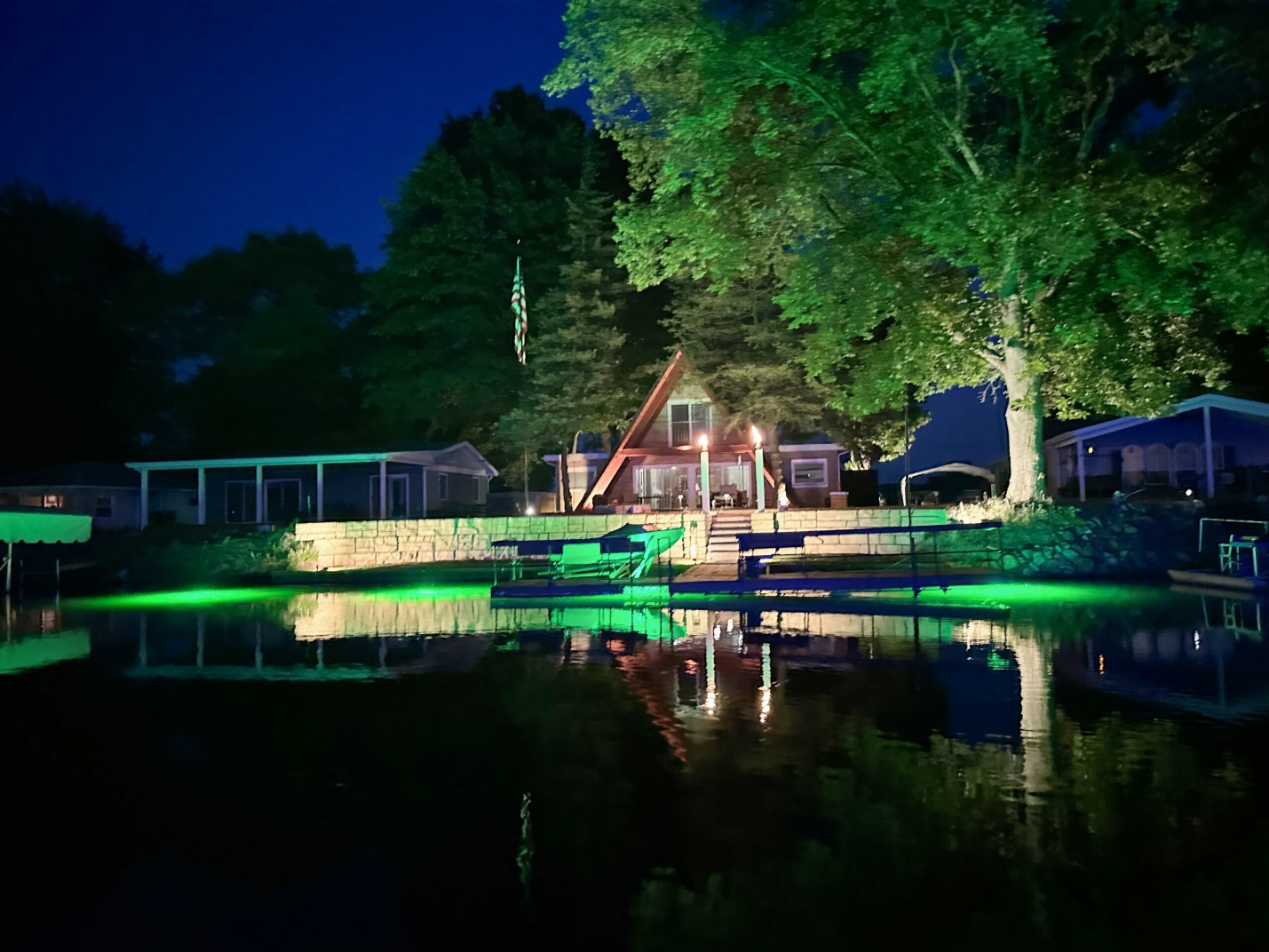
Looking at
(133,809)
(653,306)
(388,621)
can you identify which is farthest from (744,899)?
(653,306)

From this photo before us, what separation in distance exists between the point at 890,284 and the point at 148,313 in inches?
1736

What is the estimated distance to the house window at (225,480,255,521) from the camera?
138 feet

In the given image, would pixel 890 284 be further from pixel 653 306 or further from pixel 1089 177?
pixel 653 306

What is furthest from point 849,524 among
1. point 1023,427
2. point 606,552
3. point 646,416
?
point 646,416

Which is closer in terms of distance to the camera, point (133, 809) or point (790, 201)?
point (133, 809)

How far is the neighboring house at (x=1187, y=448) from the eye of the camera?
103 feet

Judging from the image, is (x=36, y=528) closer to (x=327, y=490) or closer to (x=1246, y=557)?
(x=327, y=490)

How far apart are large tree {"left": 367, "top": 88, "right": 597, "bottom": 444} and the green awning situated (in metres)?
15.4

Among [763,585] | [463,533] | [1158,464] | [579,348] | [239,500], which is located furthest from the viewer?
[239,500]

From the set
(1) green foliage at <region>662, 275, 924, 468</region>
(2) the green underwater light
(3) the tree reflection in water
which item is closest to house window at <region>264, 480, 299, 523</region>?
(2) the green underwater light

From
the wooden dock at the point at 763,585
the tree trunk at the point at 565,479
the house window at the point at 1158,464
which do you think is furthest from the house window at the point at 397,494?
the house window at the point at 1158,464

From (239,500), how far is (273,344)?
11919 mm

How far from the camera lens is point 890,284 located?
23.5 meters

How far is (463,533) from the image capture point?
3031cm
